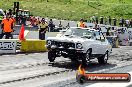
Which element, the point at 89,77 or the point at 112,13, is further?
the point at 112,13

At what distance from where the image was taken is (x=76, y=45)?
56.2 feet

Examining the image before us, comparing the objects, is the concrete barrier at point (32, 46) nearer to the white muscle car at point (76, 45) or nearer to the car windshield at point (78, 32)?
the white muscle car at point (76, 45)

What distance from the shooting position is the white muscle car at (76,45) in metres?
17.1

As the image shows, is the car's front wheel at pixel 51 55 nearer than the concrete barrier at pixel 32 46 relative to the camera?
Yes

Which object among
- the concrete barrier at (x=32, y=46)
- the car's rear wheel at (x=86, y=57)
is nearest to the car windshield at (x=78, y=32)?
the car's rear wheel at (x=86, y=57)

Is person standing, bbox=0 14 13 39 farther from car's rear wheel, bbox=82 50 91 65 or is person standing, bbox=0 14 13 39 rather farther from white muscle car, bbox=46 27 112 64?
car's rear wheel, bbox=82 50 91 65

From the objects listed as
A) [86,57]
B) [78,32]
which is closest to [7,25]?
[78,32]

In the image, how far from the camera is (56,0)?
8025 centimetres

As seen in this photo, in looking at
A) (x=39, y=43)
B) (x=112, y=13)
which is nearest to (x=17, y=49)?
(x=39, y=43)

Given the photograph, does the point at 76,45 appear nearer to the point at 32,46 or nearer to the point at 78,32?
the point at 78,32

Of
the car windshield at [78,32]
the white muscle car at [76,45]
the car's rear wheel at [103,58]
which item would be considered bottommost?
the car's rear wheel at [103,58]

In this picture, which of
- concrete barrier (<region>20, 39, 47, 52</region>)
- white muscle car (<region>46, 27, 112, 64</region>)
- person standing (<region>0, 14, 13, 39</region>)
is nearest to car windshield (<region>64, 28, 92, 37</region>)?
white muscle car (<region>46, 27, 112, 64</region>)

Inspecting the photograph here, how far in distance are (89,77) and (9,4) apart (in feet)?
207

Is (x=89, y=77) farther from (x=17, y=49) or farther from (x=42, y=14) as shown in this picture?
(x=42, y=14)
